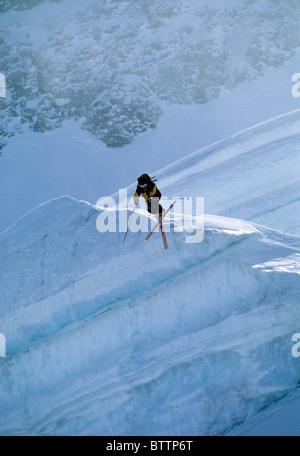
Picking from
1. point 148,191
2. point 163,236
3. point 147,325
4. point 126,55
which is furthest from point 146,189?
point 126,55

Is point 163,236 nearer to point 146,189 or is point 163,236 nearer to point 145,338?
point 146,189

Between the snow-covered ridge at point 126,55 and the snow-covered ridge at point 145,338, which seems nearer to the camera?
the snow-covered ridge at point 145,338

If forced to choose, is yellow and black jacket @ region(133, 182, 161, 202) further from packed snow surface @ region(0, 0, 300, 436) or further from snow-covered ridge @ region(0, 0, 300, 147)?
snow-covered ridge @ region(0, 0, 300, 147)

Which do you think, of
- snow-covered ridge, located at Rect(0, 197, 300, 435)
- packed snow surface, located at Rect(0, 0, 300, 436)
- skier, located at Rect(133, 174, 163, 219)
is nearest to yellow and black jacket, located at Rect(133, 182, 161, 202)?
skier, located at Rect(133, 174, 163, 219)

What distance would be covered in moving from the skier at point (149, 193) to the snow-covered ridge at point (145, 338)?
409mm

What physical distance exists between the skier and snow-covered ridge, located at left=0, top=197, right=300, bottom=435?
16.1 inches

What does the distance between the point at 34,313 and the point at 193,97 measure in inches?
1515

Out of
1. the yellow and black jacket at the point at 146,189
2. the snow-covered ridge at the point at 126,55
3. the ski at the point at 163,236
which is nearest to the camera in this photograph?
the yellow and black jacket at the point at 146,189

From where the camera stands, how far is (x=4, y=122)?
4012 centimetres

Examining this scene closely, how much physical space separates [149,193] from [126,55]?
4091 centimetres

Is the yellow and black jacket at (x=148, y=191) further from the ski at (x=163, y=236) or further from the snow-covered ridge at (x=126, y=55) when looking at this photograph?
A: the snow-covered ridge at (x=126, y=55)

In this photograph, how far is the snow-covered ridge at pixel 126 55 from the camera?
40.5 metres

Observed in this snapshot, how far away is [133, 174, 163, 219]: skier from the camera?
6.11 metres

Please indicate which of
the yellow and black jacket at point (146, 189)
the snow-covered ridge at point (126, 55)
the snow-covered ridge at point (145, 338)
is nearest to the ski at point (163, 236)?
the snow-covered ridge at point (145, 338)
